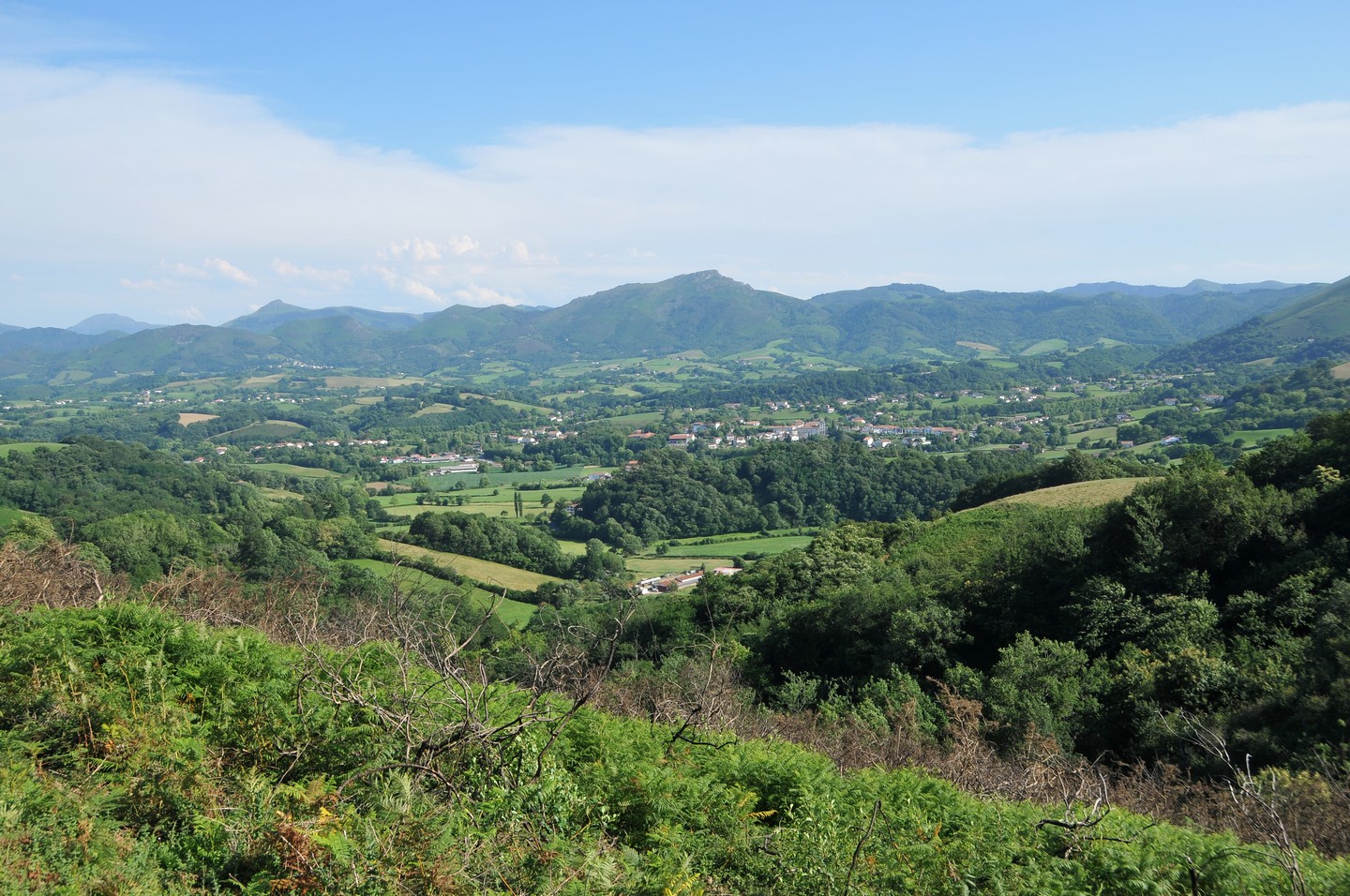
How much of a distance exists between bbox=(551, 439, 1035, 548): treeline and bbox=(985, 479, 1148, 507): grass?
74.1ft

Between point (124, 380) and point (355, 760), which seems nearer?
point (355, 760)

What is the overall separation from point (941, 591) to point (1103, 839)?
1360 cm

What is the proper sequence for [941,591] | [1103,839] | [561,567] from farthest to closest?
[561,567], [941,591], [1103,839]

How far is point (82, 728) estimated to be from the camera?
20.2 ft

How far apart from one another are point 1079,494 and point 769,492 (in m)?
33.7

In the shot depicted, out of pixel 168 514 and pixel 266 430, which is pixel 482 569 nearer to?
pixel 168 514

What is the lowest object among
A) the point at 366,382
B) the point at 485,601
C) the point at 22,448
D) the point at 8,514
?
the point at 485,601

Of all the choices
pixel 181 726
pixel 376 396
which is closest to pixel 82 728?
pixel 181 726

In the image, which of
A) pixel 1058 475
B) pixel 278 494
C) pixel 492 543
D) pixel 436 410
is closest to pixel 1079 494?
pixel 1058 475

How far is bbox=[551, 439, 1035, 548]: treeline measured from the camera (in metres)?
56.8

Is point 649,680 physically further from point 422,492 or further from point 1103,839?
point 422,492

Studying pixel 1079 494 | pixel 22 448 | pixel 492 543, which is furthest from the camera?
pixel 22 448

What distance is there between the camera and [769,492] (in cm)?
6206

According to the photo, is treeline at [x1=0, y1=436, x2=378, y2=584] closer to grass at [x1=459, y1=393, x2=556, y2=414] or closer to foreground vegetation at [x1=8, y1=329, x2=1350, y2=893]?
foreground vegetation at [x1=8, y1=329, x2=1350, y2=893]
